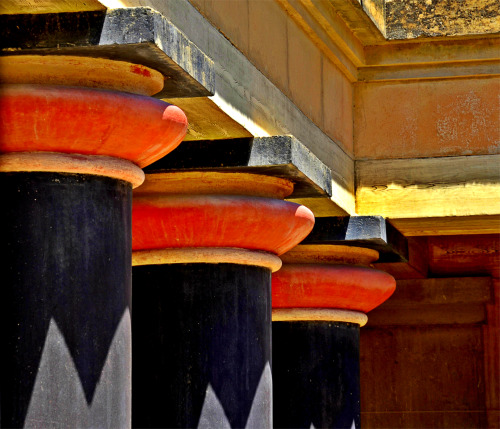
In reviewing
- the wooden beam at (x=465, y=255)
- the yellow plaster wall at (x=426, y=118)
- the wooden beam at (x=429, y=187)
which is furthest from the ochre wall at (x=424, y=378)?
the yellow plaster wall at (x=426, y=118)

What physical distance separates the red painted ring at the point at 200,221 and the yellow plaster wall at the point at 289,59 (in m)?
0.79

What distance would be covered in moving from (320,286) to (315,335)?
392 millimetres

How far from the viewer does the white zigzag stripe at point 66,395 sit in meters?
5.02

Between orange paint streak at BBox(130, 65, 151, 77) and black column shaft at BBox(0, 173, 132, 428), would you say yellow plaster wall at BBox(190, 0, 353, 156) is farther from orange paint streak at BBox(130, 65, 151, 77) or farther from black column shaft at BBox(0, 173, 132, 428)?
black column shaft at BBox(0, 173, 132, 428)

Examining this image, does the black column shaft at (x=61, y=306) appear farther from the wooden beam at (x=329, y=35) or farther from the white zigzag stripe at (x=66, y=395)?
the wooden beam at (x=329, y=35)

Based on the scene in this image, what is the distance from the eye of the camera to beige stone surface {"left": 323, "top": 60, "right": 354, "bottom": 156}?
28.7 ft

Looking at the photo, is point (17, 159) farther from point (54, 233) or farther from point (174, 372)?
point (174, 372)

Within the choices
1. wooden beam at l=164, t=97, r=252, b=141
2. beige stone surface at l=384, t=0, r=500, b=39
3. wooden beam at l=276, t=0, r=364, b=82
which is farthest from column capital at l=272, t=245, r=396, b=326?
wooden beam at l=164, t=97, r=252, b=141

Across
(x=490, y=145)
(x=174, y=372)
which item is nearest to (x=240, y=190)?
(x=174, y=372)

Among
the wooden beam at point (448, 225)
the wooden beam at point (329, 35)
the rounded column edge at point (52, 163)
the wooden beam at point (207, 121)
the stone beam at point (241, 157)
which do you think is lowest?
the rounded column edge at point (52, 163)

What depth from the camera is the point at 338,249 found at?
31.4 ft

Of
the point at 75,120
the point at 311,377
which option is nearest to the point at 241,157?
the point at 75,120

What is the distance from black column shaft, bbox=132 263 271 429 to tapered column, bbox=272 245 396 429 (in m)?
2.10

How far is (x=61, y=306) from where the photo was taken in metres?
5.13
